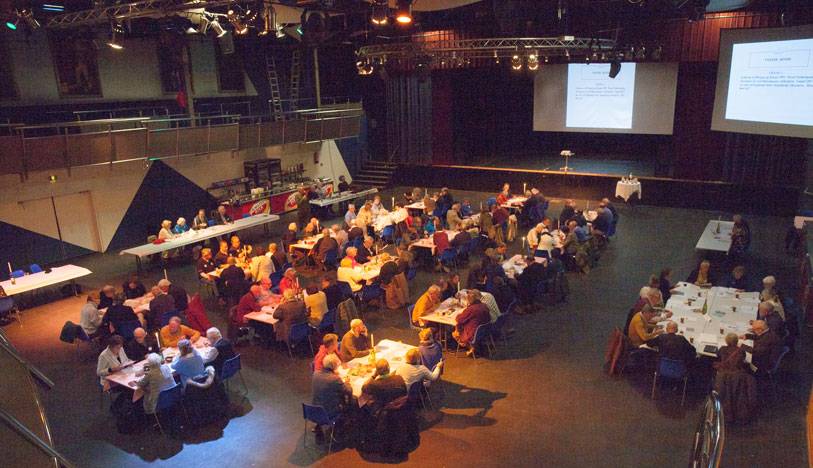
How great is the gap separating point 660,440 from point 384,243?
9079mm

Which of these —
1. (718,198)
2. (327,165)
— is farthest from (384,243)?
(718,198)

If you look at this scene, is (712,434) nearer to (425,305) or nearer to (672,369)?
(672,369)

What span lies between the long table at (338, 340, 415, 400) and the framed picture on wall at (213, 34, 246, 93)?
13.5 metres

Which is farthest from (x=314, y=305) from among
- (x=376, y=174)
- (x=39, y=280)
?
(x=376, y=174)

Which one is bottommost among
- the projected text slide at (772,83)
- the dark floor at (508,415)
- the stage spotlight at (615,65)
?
the dark floor at (508,415)

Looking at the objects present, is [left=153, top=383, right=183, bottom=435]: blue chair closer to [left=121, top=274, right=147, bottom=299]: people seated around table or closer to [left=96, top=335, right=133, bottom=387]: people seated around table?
[left=96, top=335, right=133, bottom=387]: people seated around table

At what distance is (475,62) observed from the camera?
779 inches

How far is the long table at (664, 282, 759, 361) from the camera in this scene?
23.7 ft

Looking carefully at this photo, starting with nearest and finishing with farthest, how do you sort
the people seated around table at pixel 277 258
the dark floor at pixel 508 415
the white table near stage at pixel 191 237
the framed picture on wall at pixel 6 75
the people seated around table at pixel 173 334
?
the dark floor at pixel 508 415
the people seated around table at pixel 173 334
the people seated around table at pixel 277 258
the white table near stage at pixel 191 237
the framed picture on wall at pixel 6 75

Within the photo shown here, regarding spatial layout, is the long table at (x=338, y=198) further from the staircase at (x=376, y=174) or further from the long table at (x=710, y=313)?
the long table at (x=710, y=313)

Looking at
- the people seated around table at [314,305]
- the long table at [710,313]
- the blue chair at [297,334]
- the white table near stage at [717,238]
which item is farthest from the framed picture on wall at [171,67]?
the long table at [710,313]

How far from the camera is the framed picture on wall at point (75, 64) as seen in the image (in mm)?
14125

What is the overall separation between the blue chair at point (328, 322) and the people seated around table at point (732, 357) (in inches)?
205

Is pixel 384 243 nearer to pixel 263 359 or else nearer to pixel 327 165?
pixel 263 359
